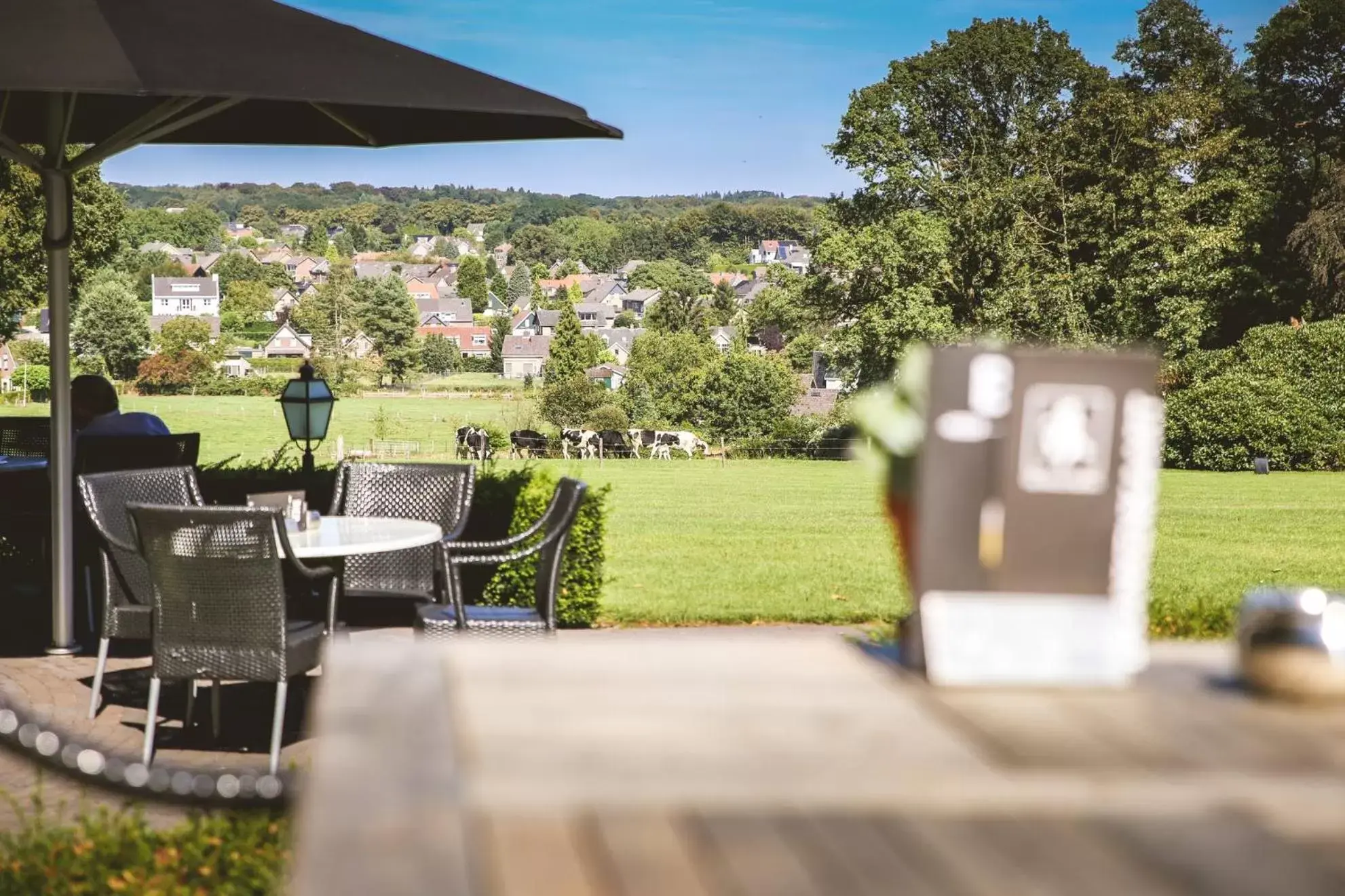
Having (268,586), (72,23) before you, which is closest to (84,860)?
(268,586)

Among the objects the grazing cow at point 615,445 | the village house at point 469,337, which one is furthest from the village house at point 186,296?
the grazing cow at point 615,445

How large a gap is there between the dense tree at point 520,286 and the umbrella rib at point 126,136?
150098 mm

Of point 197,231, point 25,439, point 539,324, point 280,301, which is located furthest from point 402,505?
point 197,231

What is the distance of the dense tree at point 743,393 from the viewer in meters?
43.8

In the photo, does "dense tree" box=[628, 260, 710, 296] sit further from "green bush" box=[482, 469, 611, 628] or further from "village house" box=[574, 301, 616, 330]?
"green bush" box=[482, 469, 611, 628]

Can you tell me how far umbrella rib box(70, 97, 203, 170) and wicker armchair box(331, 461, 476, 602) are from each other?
158 centimetres

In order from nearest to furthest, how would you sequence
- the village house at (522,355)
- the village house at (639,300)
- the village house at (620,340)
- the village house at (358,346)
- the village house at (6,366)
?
the village house at (6,366), the village house at (358,346), the village house at (620,340), the village house at (522,355), the village house at (639,300)

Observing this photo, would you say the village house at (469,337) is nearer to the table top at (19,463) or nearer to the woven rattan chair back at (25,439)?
the woven rattan chair back at (25,439)

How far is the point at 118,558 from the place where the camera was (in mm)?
5168

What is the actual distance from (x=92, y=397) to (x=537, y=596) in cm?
322

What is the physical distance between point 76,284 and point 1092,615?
35267mm

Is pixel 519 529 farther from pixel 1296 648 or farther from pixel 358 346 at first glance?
pixel 358 346

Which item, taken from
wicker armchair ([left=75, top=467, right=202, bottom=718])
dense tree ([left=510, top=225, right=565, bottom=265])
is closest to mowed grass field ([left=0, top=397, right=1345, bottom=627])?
wicker armchair ([left=75, top=467, right=202, bottom=718])

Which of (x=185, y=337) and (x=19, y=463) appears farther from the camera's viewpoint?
(x=185, y=337)
